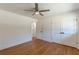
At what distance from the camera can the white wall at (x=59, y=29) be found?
1.59 meters

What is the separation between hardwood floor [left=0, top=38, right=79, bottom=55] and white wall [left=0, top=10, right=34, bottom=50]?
0.29ft

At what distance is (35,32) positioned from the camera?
169 centimetres

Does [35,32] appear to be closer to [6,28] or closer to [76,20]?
A: [6,28]

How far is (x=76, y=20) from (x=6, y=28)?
3.76 ft

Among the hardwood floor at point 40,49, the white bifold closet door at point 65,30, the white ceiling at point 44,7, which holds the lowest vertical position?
the hardwood floor at point 40,49

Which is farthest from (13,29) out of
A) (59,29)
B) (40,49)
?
(59,29)

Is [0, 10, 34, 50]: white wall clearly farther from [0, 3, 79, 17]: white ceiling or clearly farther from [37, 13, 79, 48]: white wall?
[37, 13, 79, 48]: white wall

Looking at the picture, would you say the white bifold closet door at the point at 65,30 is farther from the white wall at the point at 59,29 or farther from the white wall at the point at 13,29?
the white wall at the point at 13,29

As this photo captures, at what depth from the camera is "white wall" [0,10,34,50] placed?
5.29ft

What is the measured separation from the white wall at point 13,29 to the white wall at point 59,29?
0.67ft

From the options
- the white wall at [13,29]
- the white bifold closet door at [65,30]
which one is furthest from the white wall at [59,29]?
the white wall at [13,29]

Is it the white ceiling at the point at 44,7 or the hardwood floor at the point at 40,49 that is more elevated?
the white ceiling at the point at 44,7

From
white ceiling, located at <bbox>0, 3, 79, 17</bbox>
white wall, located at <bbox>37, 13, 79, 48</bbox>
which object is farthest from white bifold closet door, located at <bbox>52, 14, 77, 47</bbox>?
white ceiling, located at <bbox>0, 3, 79, 17</bbox>
